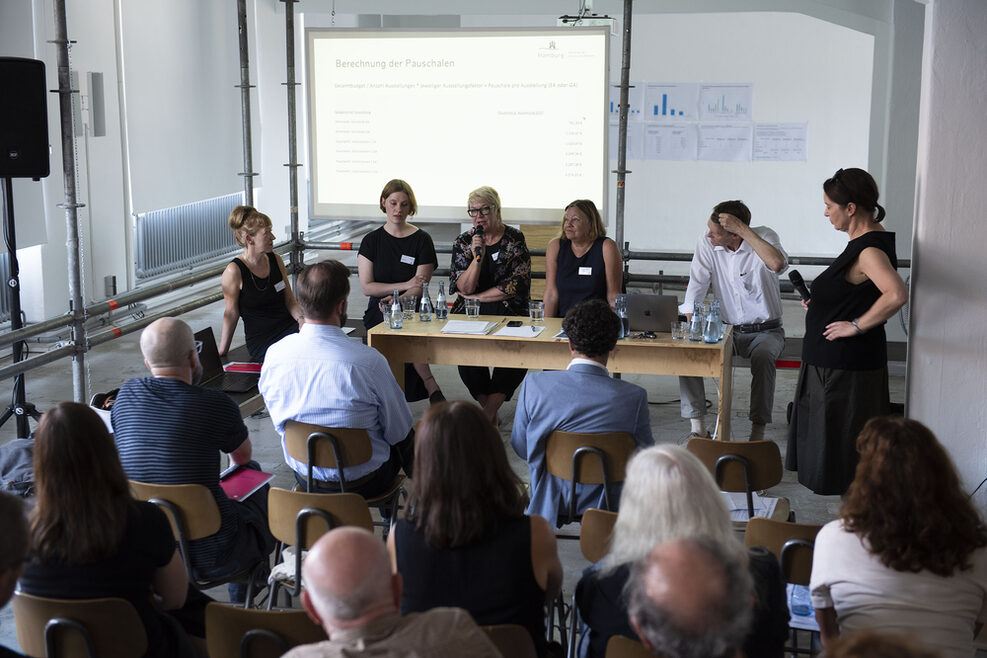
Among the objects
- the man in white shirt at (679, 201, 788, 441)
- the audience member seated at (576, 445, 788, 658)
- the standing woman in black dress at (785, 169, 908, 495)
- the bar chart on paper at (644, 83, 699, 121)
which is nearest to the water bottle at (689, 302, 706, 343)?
the man in white shirt at (679, 201, 788, 441)

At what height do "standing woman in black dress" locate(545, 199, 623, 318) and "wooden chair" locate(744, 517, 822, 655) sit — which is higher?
"standing woman in black dress" locate(545, 199, 623, 318)

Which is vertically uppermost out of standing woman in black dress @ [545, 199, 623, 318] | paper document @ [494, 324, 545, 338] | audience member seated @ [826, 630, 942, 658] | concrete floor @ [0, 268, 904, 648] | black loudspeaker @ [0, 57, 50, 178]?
black loudspeaker @ [0, 57, 50, 178]

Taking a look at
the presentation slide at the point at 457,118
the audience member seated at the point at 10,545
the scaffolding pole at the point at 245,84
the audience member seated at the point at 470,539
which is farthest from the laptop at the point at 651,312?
the audience member seated at the point at 10,545

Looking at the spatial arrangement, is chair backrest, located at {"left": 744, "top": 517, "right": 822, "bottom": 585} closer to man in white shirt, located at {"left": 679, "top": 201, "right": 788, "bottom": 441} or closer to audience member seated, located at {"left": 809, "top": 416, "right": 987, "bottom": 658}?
audience member seated, located at {"left": 809, "top": 416, "right": 987, "bottom": 658}

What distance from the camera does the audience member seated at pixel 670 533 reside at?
196cm

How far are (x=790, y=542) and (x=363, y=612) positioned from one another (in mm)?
1309

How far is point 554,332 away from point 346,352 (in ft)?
5.01

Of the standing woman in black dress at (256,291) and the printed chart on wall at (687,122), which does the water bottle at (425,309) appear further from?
the printed chart on wall at (687,122)

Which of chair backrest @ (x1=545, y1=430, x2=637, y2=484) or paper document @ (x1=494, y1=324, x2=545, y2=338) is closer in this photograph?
chair backrest @ (x1=545, y1=430, x2=637, y2=484)

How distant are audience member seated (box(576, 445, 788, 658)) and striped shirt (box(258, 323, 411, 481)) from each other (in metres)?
1.50

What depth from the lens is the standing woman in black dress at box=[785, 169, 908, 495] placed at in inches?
151

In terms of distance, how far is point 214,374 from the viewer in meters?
4.29

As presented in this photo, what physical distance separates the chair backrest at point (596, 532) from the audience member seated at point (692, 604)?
3.59 feet

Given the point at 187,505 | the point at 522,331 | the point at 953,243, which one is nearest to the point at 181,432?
the point at 187,505
